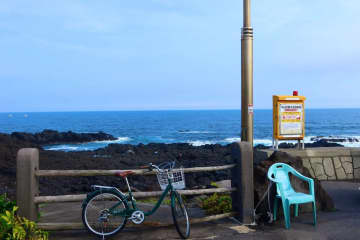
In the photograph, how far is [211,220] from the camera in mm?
6766

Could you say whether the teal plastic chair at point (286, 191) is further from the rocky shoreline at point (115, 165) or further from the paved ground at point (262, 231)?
the rocky shoreline at point (115, 165)

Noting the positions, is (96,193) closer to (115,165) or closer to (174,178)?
(174,178)

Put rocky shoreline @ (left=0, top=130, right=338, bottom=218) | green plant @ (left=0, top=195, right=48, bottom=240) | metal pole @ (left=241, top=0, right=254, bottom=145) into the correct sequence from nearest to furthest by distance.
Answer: green plant @ (left=0, top=195, right=48, bottom=240) < metal pole @ (left=241, top=0, right=254, bottom=145) < rocky shoreline @ (left=0, top=130, right=338, bottom=218)

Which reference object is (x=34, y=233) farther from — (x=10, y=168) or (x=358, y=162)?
(x=10, y=168)

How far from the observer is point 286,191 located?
6949mm

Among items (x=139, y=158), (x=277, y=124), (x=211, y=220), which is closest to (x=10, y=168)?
(x=139, y=158)

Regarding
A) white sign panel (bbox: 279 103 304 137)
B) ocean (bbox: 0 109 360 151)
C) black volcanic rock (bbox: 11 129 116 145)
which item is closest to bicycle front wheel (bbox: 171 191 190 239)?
white sign panel (bbox: 279 103 304 137)

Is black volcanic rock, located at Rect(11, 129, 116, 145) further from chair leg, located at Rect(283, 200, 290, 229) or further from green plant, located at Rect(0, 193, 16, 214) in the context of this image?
chair leg, located at Rect(283, 200, 290, 229)

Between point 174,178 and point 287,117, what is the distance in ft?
19.3

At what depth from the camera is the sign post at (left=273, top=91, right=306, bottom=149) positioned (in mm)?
10625

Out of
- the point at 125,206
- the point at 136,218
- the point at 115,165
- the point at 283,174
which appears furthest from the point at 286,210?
the point at 115,165

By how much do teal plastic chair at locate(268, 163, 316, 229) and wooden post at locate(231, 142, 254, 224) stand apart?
0.38 meters

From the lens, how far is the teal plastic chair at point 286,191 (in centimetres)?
648

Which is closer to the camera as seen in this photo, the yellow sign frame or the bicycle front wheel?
the bicycle front wheel
